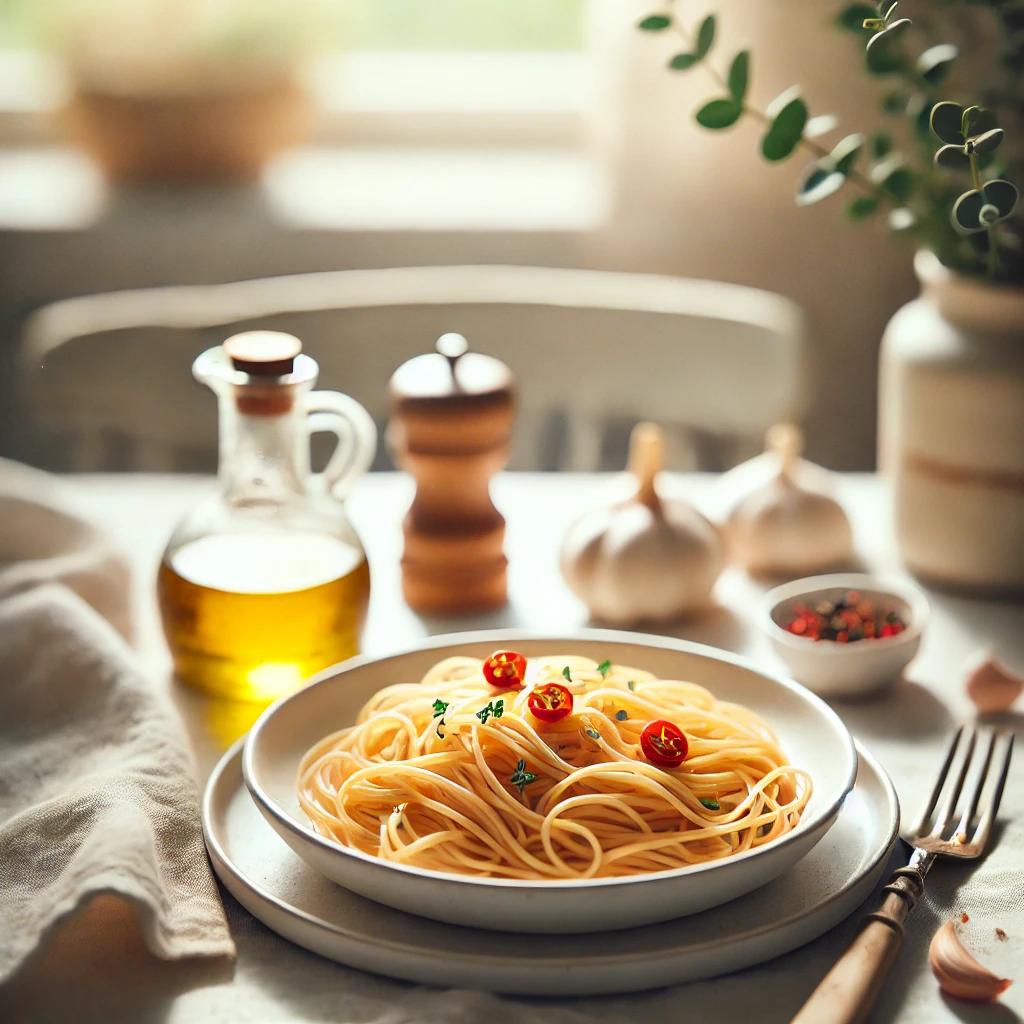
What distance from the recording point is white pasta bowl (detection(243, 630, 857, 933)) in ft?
2.38

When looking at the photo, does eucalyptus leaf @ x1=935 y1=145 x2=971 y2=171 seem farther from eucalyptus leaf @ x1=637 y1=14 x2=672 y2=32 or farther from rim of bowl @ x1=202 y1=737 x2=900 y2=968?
rim of bowl @ x1=202 y1=737 x2=900 y2=968

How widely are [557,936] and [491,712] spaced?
16 cm

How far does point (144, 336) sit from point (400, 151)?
1387mm

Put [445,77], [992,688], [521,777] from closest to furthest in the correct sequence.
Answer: [521,777] → [992,688] → [445,77]

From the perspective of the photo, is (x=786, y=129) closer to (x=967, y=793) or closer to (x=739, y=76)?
(x=739, y=76)

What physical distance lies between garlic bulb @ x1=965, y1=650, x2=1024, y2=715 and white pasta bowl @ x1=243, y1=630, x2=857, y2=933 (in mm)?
200

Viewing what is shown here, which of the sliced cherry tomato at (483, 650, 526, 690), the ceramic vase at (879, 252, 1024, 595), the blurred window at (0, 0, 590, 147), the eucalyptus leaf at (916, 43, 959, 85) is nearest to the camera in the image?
the sliced cherry tomato at (483, 650, 526, 690)

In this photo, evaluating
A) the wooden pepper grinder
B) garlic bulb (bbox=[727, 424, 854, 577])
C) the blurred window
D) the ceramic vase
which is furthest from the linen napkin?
the blurred window

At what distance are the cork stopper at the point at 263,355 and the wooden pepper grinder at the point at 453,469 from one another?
0.19 m

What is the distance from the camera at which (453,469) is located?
4.09 ft

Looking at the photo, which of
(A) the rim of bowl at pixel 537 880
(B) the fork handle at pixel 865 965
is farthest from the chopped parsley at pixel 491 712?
(B) the fork handle at pixel 865 965

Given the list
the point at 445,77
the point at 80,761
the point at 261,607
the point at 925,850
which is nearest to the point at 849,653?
the point at 925,850

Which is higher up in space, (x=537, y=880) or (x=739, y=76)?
(x=739, y=76)

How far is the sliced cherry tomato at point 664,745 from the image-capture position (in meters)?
0.85
